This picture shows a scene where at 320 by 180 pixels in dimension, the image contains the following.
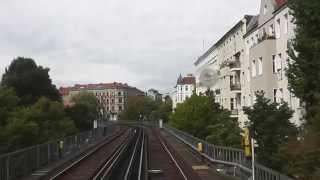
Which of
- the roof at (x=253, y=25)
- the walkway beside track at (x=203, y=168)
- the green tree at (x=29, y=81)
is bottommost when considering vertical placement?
the walkway beside track at (x=203, y=168)

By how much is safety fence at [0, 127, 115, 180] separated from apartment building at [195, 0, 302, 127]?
13333 mm

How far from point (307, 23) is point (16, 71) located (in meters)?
64.5

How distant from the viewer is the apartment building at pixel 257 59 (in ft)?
143

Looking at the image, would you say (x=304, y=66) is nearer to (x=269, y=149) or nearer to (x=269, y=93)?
(x=269, y=149)

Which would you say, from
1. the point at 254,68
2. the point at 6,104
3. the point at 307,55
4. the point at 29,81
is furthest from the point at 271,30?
the point at 29,81

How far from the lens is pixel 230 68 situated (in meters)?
73.8

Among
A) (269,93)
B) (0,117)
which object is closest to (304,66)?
(269,93)

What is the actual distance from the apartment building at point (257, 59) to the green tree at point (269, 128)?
2.72 metres

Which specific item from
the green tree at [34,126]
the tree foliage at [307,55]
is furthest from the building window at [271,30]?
the tree foliage at [307,55]

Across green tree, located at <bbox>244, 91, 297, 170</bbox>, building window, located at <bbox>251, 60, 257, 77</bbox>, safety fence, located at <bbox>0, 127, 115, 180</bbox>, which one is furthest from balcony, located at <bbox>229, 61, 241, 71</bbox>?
green tree, located at <bbox>244, 91, 297, 170</bbox>

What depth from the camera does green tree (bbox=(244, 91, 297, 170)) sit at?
2569cm

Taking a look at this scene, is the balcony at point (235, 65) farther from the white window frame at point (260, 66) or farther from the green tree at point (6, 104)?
the green tree at point (6, 104)

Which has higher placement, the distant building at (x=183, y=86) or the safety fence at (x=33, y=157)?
the distant building at (x=183, y=86)

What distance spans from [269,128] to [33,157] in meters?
13.9
